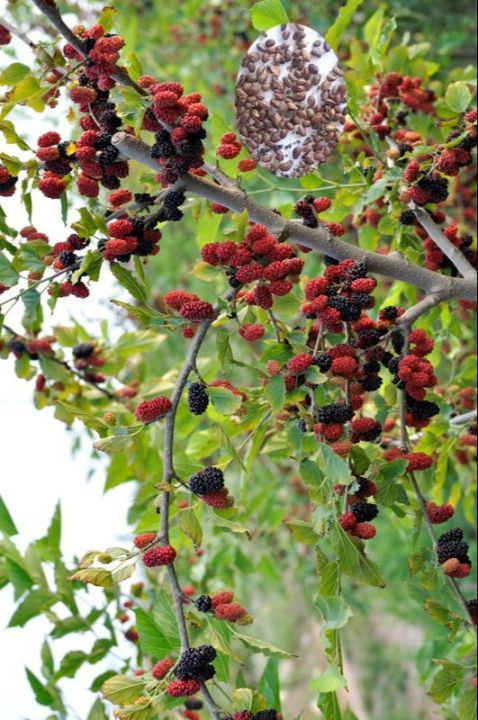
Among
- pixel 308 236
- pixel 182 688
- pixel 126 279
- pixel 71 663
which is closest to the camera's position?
pixel 182 688

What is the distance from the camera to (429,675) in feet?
4.45

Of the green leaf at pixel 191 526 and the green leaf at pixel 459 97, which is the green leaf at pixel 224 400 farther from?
the green leaf at pixel 459 97

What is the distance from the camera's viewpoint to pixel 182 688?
2.00 ft

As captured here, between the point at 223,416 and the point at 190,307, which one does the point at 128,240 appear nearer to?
the point at 190,307

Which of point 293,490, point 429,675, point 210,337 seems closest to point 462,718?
point 429,675

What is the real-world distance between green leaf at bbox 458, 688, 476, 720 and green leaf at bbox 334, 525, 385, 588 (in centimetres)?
18

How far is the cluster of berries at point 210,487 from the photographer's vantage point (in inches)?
27.0

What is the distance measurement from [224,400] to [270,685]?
12.3 inches

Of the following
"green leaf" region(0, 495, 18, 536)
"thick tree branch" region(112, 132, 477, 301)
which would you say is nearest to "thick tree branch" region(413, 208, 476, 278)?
"thick tree branch" region(112, 132, 477, 301)

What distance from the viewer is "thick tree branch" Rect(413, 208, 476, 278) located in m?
0.92

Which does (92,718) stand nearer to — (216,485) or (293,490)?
(216,485)

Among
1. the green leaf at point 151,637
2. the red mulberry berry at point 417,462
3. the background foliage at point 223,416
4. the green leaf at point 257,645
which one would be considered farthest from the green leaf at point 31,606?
the red mulberry berry at point 417,462

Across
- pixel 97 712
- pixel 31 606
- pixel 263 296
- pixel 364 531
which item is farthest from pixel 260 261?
pixel 31 606

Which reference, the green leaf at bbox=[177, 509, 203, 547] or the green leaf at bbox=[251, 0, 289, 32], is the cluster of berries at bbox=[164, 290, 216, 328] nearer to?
the green leaf at bbox=[177, 509, 203, 547]
